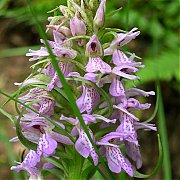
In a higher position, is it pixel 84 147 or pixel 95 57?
pixel 95 57

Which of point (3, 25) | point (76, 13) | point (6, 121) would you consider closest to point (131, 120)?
point (76, 13)

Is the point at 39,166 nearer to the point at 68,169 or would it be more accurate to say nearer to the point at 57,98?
the point at 68,169

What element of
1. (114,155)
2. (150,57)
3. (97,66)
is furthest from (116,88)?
(150,57)

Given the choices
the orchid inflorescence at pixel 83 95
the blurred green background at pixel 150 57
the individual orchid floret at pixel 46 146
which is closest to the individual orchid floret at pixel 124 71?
the orchid inflorescence at pixel 83 95

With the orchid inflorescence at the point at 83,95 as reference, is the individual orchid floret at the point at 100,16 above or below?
above

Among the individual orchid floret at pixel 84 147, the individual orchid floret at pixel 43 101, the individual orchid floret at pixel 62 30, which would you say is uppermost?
the individual orchid floret at pixel 62 30

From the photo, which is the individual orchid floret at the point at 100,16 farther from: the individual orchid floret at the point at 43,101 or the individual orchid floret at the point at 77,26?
the individual orchid floret at the point at 43,101

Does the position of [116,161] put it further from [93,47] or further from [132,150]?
[93,47]
